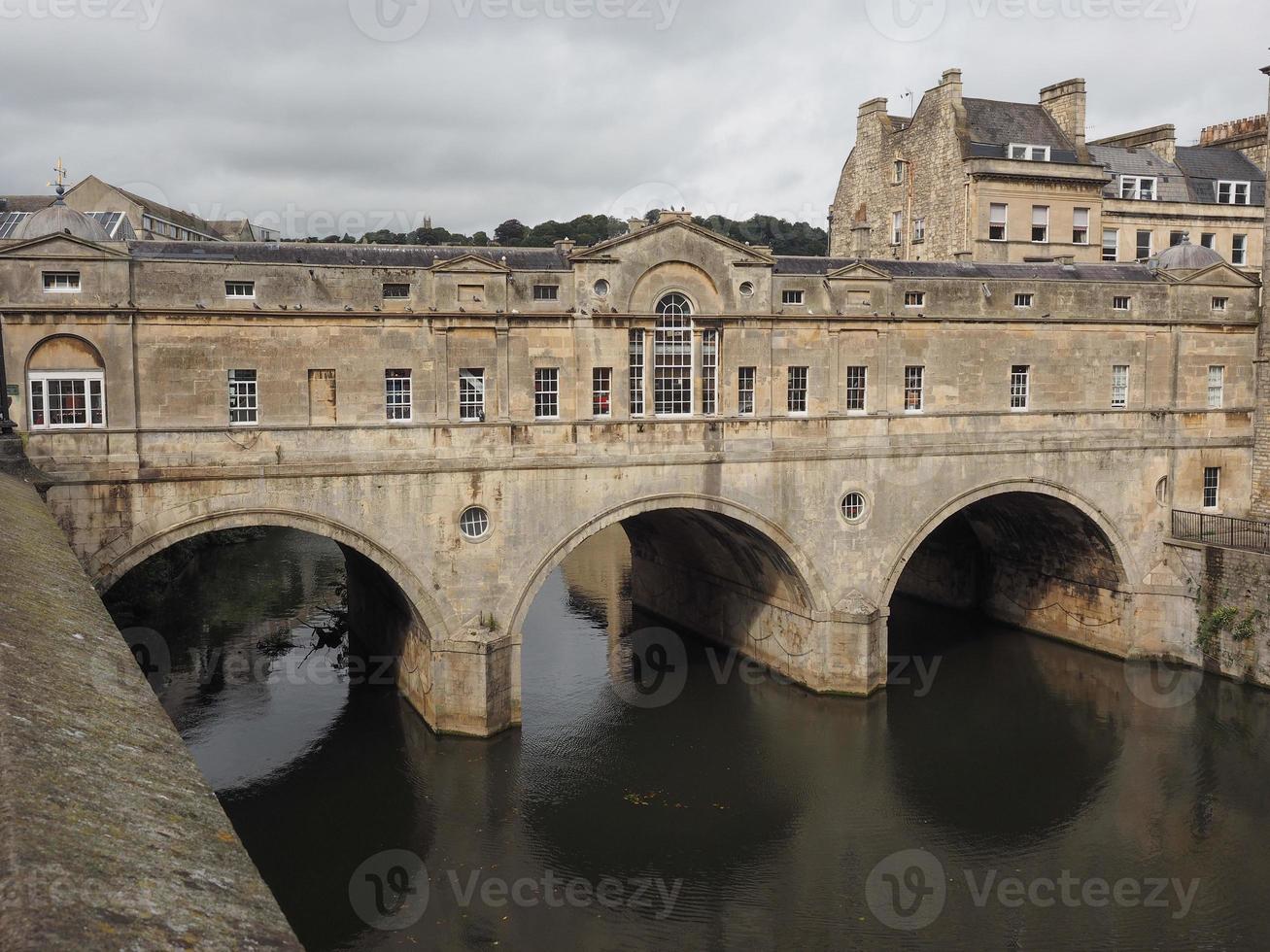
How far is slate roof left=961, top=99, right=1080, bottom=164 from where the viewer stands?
38.5m

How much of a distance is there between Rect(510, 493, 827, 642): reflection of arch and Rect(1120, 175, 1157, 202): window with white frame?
25.9 metres

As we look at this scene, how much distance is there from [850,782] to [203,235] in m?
50.9

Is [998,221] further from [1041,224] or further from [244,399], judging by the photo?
[244,399]

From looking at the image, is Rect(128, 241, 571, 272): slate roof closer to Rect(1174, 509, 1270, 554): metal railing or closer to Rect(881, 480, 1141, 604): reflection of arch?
Rect(881, 480, 1141, 604): reflection of arch

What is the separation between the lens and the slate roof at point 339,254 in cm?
2341

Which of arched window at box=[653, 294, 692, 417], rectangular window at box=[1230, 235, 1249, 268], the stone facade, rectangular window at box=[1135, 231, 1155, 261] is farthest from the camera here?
rectangular window at box=[1230, 235, 1249, 268]

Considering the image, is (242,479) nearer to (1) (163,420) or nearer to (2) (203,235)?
(1) (163,420)

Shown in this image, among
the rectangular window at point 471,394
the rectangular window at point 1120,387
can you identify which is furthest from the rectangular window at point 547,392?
the rectangular window at point 1120,387

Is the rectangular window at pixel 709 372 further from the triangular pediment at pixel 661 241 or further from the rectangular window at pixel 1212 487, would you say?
the rectangular window at pixel 1212 487

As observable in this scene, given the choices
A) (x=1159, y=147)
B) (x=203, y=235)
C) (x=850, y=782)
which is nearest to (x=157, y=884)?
(x=850, y=782)

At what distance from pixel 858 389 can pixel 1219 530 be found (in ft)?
41.2

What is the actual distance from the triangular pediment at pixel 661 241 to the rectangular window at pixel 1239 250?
27.5 meters

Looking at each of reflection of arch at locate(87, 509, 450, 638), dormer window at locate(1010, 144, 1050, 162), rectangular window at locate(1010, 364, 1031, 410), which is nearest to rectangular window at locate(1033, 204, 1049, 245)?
dormer window at locate(1010, 144, 1050, 162)

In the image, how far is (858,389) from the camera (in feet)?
92.5
